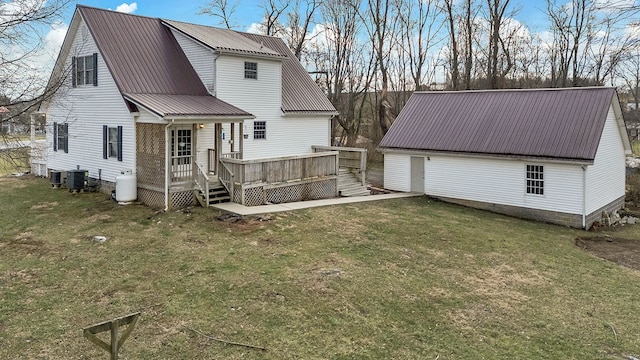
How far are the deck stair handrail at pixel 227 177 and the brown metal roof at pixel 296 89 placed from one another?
5724 mm

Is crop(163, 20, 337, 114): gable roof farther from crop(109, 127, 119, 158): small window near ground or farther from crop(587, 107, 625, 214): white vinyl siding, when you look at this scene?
crop(587, 107, 625, 214): white vinyl siding

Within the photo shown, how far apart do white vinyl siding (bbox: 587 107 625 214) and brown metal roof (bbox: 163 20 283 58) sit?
43.8 ft

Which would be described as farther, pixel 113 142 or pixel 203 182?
pixel 113 142

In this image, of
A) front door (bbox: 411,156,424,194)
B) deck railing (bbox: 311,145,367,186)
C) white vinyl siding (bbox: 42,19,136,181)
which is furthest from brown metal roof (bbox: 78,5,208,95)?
front door (bbox: 411,156,424,194)

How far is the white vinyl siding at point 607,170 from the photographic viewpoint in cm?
1866

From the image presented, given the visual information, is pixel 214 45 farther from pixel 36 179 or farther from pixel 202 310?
pixel 202 310

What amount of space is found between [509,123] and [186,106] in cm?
1318

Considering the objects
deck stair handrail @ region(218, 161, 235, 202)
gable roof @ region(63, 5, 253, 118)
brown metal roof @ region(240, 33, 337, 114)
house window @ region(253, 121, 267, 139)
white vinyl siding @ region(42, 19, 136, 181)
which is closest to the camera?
deck stair handrail @ region(218, 161, 235, 202)

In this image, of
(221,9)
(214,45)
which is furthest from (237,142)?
(221,9)

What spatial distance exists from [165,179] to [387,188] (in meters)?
10.8

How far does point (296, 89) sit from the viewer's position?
2386 centimetres

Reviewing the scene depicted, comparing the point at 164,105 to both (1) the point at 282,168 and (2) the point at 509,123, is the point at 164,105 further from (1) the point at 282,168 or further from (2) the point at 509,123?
(2) the point at 509,123

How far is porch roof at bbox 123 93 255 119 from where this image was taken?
15875mm

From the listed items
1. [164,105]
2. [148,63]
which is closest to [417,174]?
[164,105]
